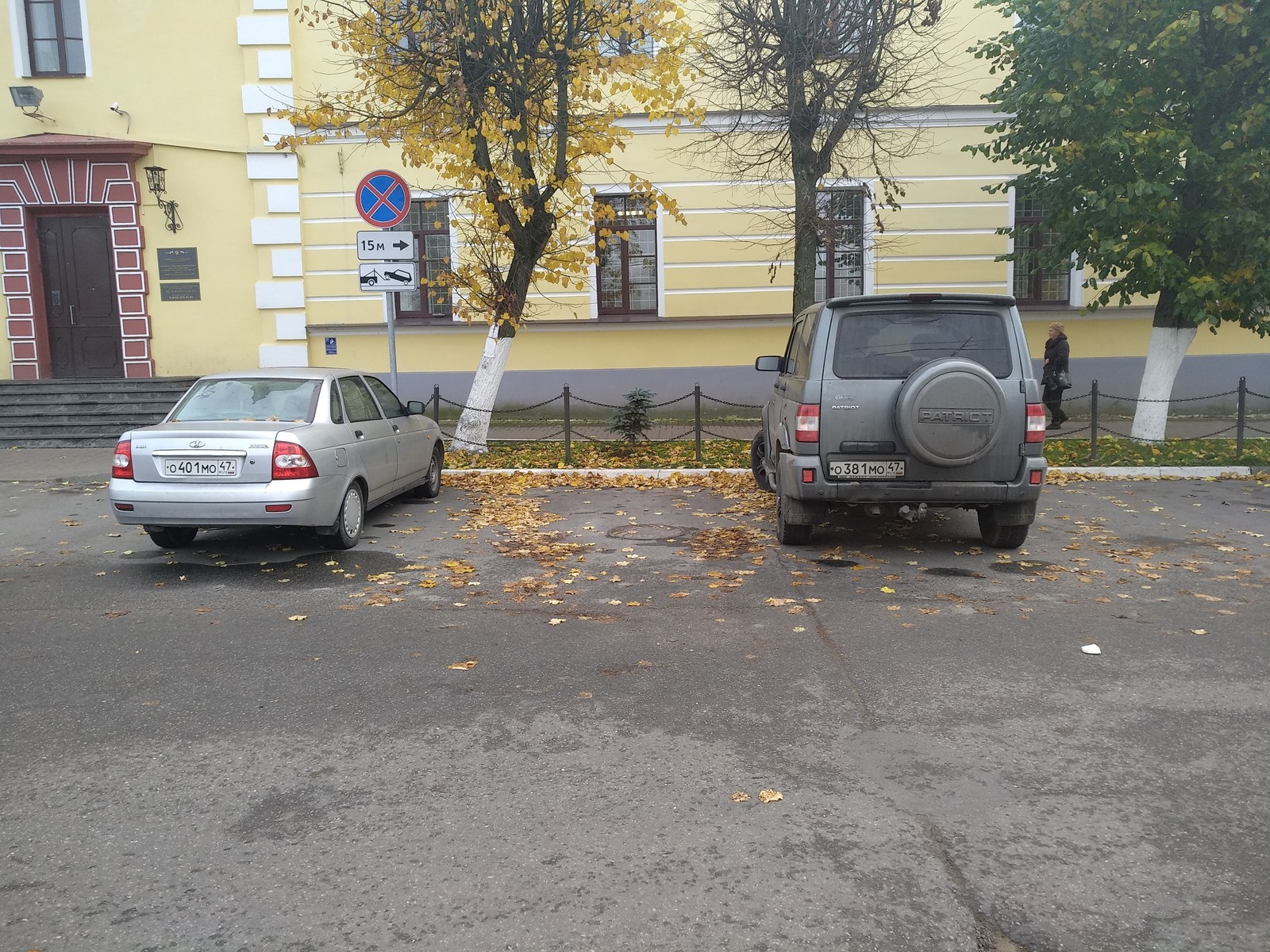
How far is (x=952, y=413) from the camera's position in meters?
7.28

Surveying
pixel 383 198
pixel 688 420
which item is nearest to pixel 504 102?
pixel 383 198

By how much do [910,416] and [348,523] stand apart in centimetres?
462

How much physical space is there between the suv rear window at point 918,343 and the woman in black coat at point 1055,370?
9591 millimetres

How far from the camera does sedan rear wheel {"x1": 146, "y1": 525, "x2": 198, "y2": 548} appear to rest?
8.30m

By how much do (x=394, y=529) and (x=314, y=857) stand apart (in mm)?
6173

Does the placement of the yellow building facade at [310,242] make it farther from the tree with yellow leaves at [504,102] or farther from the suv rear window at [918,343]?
the suv rear window at [918,343]

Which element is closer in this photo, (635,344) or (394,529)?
(394,529)

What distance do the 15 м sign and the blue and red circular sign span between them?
0.48ft

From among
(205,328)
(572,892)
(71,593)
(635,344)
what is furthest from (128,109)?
(572,892)

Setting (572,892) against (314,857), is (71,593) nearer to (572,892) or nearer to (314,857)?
(314,857)

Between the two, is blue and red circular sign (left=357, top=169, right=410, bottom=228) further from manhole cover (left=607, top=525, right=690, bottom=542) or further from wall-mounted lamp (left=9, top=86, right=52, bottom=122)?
wall-mounted lamp (left=9, top=86, right=52, bottom=122)

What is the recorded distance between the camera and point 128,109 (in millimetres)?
17578

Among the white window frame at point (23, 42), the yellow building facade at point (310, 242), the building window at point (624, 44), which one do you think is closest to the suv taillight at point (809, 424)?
the building window at point (624, 44)

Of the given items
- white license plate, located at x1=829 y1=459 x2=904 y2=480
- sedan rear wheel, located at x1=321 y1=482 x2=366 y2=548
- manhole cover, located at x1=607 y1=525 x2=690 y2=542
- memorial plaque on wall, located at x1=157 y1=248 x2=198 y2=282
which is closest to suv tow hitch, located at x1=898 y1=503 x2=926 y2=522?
white license plate, located at x1=829 y1=459 x2=904 y2=480
